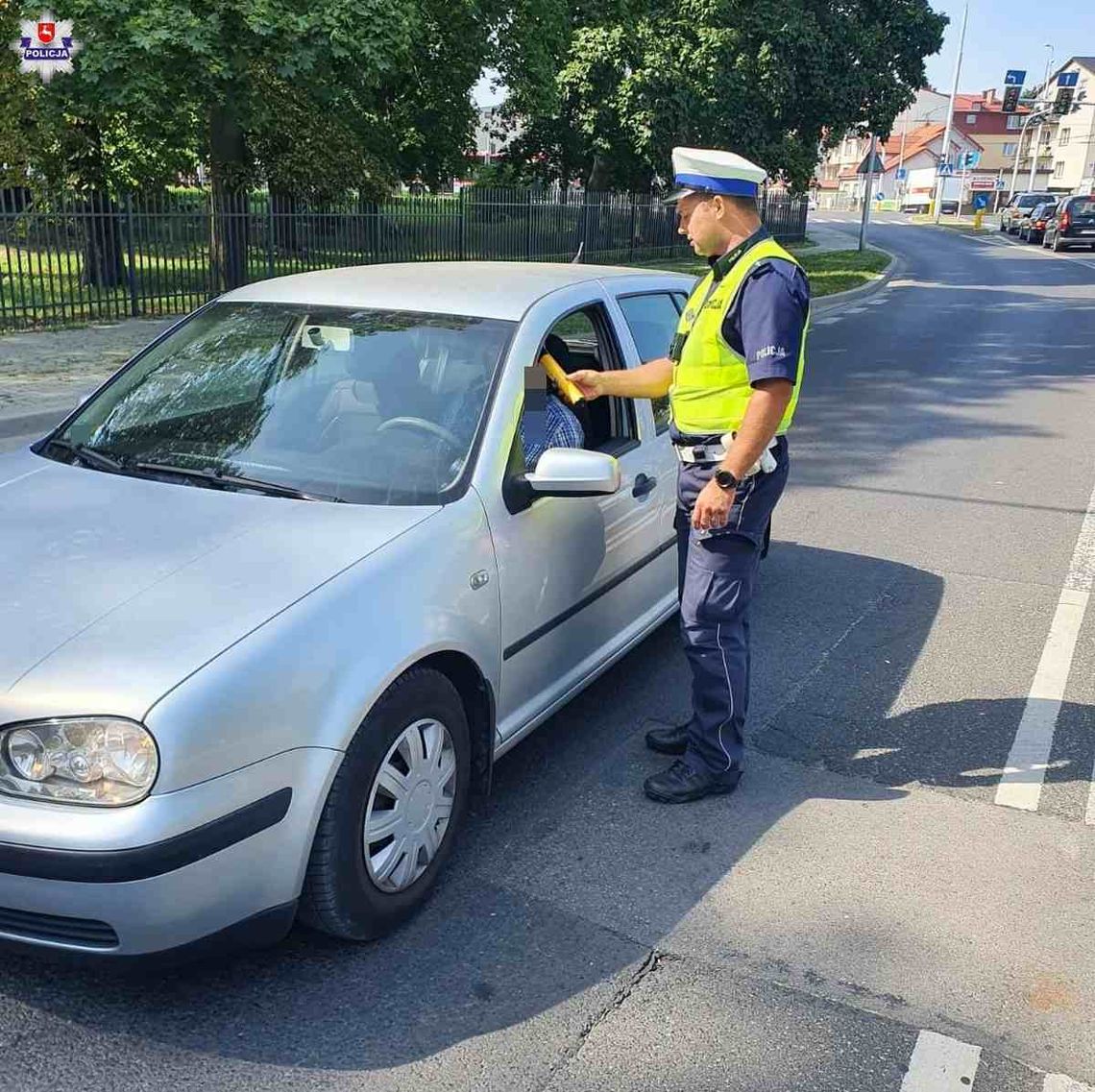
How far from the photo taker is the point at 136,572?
2578 mm

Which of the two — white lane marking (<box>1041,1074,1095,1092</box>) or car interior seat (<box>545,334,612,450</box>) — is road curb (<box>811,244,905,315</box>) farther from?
white lane marking (<box>1041,1074,1095,1092</box>)

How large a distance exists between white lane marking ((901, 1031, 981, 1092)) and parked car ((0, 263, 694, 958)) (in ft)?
4.14

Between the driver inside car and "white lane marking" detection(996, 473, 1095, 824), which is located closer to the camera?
the driver inside car

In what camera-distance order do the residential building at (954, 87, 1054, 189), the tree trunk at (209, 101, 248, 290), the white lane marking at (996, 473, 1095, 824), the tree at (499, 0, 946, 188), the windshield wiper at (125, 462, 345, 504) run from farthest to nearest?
the residential building at (954, 87, 1054, 189), the tree at (499, 0, 946, 188), the tree trunk at (209, 101, 248, 290), the white lane marking at (996, 473, 1095, 824), the windshield wiper at (125, 462, 345, 504)

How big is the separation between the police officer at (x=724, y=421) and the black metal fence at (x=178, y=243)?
9.42 m

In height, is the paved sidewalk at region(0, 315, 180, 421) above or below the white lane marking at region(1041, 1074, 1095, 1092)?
above

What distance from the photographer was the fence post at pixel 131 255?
13.6m

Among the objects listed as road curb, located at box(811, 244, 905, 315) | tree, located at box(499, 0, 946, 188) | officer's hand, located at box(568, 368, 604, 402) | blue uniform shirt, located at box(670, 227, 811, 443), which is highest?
tree, located at box(499, 0, 946, 188)

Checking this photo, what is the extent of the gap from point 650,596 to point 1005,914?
1.74 meters

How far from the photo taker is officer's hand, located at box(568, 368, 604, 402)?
11.9 ft

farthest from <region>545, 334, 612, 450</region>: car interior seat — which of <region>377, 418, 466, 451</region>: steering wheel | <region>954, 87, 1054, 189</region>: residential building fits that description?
<region>954, 87, 1054, 189</region>: residential building

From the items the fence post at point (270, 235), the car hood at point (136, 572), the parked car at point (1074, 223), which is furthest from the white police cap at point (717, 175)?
the parked car at point (1074, 223)

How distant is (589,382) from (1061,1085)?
2354 millimetres

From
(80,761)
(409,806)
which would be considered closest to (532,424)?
(409,806)
